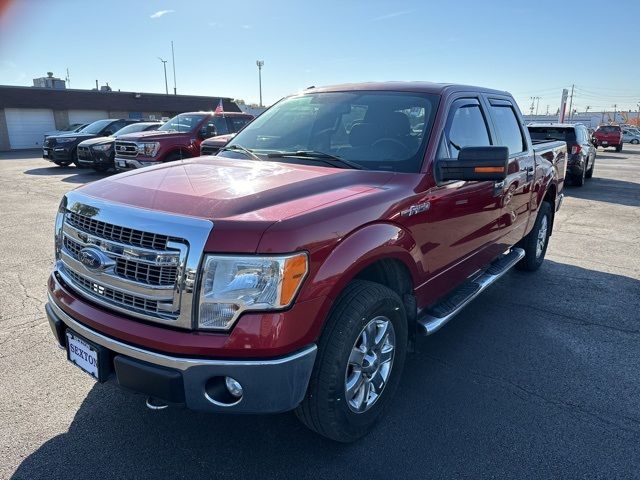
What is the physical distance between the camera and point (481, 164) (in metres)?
2.91

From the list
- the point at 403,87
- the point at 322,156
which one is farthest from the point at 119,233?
the point at 403,87

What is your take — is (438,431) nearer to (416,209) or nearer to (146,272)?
(416,209)

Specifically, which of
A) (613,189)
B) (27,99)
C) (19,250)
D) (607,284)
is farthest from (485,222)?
(27,99)

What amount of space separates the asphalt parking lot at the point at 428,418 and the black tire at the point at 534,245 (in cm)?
94

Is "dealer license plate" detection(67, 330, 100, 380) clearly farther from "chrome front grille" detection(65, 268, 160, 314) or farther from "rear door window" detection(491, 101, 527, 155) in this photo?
"rear door window" detection(491, 101, 527, 155)

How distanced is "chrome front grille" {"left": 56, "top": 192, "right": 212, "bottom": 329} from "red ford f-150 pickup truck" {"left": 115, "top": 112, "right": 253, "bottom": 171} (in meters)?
9.07

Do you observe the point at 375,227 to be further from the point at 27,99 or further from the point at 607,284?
the point at 27,99

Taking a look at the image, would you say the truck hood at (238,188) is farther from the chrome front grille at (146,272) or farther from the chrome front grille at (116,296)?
the chrome front grille at (116,296)

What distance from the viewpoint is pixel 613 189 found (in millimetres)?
13789

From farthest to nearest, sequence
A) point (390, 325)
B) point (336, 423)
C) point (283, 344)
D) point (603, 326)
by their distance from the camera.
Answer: point (603, 326) < point (390, 325) < point (336, 423) < point (283, 344)

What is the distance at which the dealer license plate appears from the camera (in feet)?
7.75

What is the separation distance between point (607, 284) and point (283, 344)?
4.77 metres

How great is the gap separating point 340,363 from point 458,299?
1.62 m

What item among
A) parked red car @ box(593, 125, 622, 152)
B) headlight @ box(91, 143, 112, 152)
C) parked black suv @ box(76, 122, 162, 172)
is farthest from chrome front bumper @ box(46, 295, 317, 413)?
parked red car @ box(593, 125, 622, 152)
